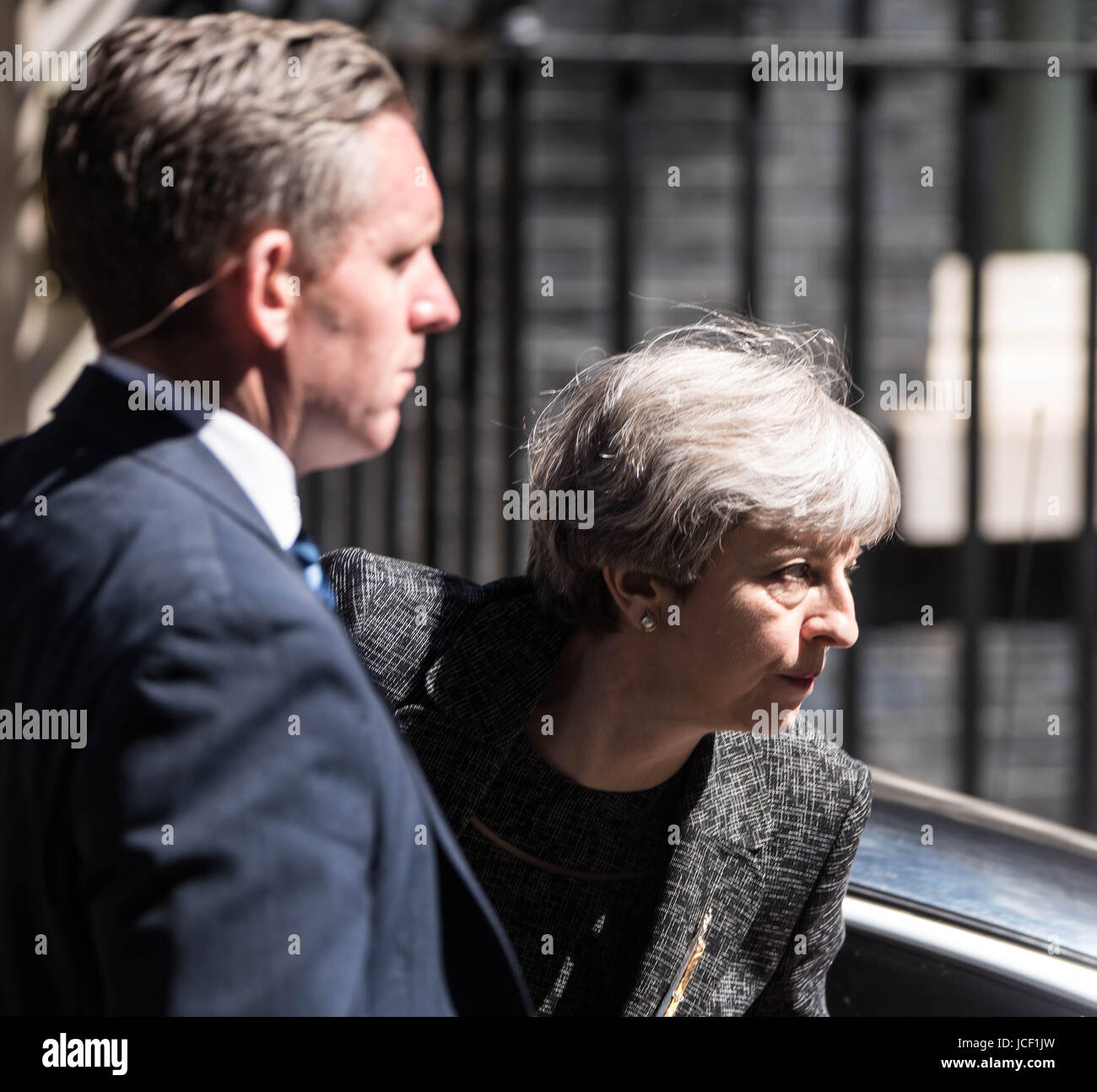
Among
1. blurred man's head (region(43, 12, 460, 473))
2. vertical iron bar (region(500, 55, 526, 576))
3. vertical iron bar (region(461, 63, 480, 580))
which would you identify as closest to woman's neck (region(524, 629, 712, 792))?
blurred man's head (region(43, 12, 460, 473))

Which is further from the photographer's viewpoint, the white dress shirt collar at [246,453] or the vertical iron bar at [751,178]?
the vertical iron bar at [751,178]

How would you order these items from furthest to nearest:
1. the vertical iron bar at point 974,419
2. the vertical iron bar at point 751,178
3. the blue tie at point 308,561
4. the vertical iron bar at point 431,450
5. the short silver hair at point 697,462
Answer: the vertical iron bar at point 431,450 → the vertical iron bar at point 974,419 → the vertical iron bar at point 751,178 → the short silver hair at point 697,462 → the blue tie at point 308,561

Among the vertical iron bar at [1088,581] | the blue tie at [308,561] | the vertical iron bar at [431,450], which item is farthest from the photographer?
the vertical iron bar at [431,450]

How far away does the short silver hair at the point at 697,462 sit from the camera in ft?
6.22

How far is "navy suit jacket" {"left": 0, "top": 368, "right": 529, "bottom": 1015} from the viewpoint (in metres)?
0.96

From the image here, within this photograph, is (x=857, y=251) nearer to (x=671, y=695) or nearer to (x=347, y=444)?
(x=671, y=695)

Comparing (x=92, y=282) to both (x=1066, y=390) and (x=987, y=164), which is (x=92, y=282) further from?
(x=1066, y=390)

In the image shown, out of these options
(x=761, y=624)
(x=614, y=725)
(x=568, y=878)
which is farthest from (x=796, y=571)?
(x=568, y=878)

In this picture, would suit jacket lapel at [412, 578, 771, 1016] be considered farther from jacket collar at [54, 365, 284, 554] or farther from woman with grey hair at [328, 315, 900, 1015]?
jacket collar at [54, 365, 284, 554]

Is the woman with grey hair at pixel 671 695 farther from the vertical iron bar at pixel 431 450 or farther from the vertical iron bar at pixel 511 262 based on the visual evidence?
the vertical iron bar at pixel 431 450

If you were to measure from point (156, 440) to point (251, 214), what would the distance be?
0.17 m

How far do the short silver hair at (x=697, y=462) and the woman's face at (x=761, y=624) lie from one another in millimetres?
24

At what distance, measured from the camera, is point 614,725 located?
2023 mm

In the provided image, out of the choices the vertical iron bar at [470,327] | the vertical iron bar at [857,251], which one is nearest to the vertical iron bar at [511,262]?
the vertical iron bar at [470,327]
